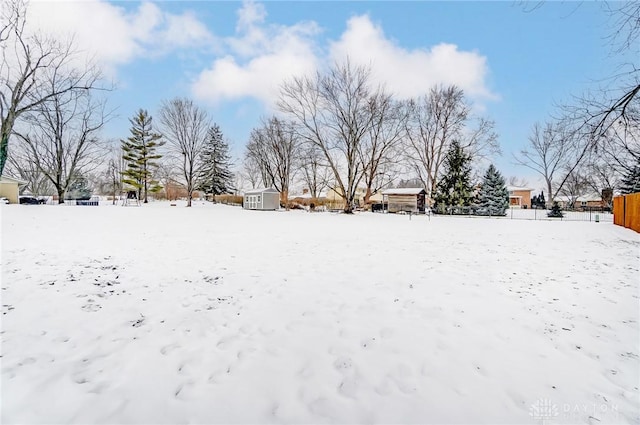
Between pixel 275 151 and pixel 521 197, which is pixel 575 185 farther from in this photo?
pixel 275 151

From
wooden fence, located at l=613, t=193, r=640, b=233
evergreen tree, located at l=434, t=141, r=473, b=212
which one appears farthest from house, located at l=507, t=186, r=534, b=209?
wooden fence, located at l=613, t=193, r=640, b=233

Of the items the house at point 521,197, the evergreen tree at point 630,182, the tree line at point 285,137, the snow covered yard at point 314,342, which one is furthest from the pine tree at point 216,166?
the house at point 521,197

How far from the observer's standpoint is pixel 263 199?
96.6 ft

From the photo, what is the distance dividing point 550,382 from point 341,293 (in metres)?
2.46

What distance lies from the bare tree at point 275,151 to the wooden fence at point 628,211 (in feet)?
85.2

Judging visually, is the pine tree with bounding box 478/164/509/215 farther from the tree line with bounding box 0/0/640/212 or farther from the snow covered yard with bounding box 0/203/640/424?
the snow covered yard with bounding box 0/203/640/424

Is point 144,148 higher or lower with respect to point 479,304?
higher

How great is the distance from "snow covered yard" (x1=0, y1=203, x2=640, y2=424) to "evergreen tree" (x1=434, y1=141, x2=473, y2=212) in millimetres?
24091

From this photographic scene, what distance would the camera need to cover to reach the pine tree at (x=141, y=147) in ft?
114

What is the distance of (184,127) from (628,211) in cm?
3400

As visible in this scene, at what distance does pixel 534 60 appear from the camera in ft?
24.7

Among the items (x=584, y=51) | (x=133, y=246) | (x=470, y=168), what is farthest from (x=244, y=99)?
(x=470, y=168)

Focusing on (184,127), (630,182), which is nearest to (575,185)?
(630,182)

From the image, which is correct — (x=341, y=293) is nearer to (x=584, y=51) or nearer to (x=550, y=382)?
(x=550, y=382)
